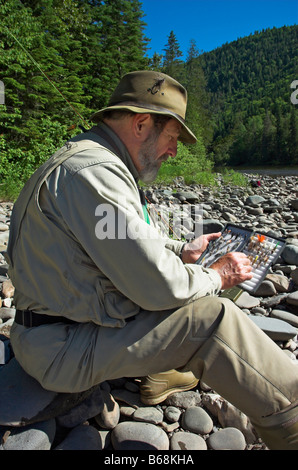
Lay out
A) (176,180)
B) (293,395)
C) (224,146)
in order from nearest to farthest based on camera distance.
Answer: (293,395)
(176,180)
(224,146)

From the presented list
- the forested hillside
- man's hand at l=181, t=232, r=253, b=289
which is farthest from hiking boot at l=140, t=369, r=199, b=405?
the forested hillside

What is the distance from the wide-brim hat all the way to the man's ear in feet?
0.14

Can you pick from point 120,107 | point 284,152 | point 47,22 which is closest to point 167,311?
point 120,107

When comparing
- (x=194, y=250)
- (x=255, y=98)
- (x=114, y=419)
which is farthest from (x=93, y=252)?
(x=255, y=98)

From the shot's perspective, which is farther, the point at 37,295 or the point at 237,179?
the point at 237,179

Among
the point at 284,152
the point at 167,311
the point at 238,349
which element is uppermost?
the point at 284,152

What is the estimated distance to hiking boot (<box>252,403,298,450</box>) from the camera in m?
1.34

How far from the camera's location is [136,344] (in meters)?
1.46

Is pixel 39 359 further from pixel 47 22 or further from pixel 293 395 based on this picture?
pixel 47 22

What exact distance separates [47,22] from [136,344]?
22.4 meters

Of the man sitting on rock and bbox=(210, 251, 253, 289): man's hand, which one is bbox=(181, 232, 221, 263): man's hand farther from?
the man sitting on rock

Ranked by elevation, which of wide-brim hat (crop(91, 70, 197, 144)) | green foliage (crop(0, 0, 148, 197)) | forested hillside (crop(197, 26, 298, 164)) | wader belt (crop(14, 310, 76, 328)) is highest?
forested hillside (crop(197, 26, 298, 164))

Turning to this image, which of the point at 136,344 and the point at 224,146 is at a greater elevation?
the point at 224,146

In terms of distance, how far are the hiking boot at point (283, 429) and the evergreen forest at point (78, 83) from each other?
1860 mm
